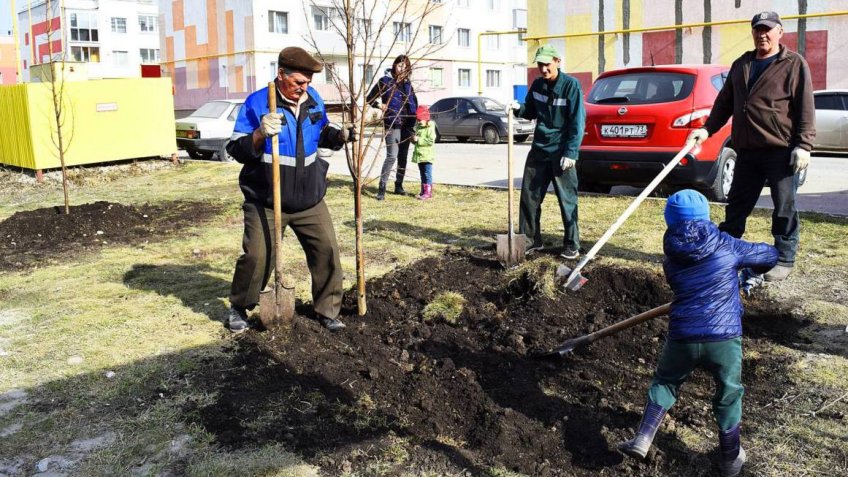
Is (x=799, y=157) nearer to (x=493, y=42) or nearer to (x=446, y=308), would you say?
(x=446, y=308)

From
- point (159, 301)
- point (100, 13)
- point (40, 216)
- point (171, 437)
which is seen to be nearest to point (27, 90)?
point (40, 216)

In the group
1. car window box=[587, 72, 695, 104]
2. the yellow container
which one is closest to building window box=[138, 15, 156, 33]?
the yellow container

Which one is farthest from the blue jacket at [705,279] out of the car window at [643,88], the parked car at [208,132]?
the parked car at [208,132]

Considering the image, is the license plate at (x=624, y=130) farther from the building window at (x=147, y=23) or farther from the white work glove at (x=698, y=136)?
the building window at (x=147, y=23)

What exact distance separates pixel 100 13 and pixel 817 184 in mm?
57141

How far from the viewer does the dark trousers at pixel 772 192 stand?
5539 millimetres

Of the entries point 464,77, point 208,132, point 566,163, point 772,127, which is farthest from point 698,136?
point 464,77

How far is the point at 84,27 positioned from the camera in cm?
5725

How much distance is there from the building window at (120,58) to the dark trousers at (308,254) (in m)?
59.4

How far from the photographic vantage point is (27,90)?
13820mm

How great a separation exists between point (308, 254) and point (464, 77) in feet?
143

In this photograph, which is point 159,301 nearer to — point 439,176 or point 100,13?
point 439,176

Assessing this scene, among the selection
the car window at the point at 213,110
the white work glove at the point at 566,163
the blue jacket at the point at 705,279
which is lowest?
the blue jacket at the point at 705,279

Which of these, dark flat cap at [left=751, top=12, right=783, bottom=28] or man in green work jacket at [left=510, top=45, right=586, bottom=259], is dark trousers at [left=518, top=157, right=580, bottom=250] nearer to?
man in green work jacket at [left=510, top=45, right=586, bottom=259]
